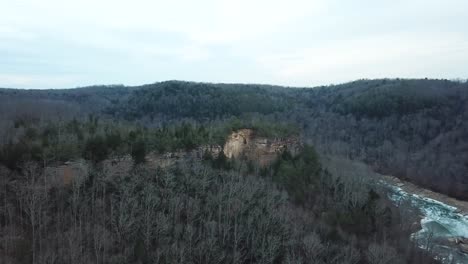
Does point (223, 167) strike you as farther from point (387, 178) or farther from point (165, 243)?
point (387, 178)

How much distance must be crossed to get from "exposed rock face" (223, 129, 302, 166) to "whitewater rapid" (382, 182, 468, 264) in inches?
719

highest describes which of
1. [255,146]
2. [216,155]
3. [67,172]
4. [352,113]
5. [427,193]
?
[352,113]

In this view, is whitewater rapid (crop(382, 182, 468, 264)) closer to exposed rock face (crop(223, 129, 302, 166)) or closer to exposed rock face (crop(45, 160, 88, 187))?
exposed rock face (crop(223, 129, 302, 166))

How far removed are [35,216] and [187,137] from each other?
1966 centimetres

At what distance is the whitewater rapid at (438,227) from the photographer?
145ft

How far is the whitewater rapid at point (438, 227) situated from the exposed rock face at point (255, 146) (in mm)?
18261

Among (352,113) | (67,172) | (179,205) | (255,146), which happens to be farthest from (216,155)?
(352,113)

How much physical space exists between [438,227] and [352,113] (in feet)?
220

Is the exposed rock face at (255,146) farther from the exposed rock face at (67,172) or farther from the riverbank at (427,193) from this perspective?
the riverbank at (427,193)

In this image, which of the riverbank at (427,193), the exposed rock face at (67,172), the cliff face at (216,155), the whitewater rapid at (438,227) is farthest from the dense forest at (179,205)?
the whitewater rapid at (438,227)

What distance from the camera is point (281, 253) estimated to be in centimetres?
3136

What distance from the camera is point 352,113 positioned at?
11838cm

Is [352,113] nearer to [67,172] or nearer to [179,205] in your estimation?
[179,205]

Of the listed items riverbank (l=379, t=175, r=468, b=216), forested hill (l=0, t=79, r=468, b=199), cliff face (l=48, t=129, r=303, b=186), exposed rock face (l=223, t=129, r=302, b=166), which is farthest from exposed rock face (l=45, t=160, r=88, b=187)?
riverbank (l=379, t=175, r=468, b=216)
